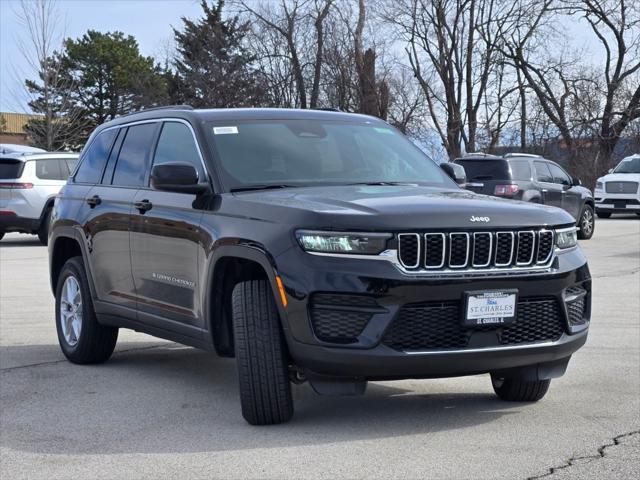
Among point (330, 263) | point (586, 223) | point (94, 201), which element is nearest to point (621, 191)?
point (586, 223)

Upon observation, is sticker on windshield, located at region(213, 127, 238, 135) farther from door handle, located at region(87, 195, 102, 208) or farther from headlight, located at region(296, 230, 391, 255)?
headlight, located at region(296, 230, 391, 255)

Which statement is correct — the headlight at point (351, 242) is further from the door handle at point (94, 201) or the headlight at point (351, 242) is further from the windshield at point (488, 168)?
the windshield at point (488, 168)

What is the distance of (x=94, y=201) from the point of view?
7.82 meters

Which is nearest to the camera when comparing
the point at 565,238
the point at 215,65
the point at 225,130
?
the point at 565,238

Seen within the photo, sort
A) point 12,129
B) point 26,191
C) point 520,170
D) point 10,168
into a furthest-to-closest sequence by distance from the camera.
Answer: point 12,129 < point 520,170 < point 10,168 < point 26,191

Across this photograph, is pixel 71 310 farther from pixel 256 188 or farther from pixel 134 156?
pixel 256 188

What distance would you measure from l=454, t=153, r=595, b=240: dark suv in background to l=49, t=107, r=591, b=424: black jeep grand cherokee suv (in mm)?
13864

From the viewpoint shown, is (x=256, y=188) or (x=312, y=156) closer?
(x=256, y=188)

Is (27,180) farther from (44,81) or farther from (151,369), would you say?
(44,81)

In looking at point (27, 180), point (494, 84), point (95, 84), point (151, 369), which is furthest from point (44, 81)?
point (151, 369)

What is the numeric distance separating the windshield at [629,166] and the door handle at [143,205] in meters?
26.5

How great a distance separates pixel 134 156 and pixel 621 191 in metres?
25.2

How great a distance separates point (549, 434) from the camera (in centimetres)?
564

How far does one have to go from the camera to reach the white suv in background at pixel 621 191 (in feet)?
100
